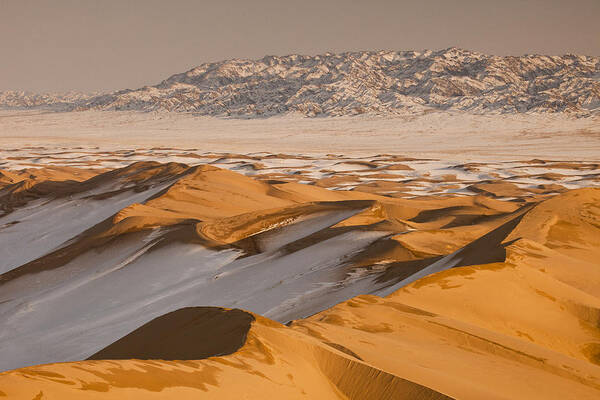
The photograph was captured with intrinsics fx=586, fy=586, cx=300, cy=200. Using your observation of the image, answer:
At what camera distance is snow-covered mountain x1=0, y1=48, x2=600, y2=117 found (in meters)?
83.8

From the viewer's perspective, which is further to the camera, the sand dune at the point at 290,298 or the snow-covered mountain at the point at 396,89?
the snow-covered mountain at the point at 396,89

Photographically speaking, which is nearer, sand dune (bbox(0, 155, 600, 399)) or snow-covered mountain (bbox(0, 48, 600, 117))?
sand dune (bbox(0, 155, 600, 399))

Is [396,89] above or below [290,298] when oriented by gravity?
above

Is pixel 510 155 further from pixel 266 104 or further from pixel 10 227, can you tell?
pixel 266 104

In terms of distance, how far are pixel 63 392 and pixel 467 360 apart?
2.46m

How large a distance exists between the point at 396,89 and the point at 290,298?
Result: 9791 centimetres

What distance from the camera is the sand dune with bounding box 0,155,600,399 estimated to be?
2977mm

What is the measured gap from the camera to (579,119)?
228ft

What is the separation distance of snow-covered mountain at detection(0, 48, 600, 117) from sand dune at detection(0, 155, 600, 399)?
7122cm

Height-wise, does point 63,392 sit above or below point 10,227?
above

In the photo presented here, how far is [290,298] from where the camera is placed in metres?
6.74

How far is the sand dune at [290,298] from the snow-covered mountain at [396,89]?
71224 mm

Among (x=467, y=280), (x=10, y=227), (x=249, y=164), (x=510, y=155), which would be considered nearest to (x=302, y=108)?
(x=510, y=155)

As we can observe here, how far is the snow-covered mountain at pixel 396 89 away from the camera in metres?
83.8
